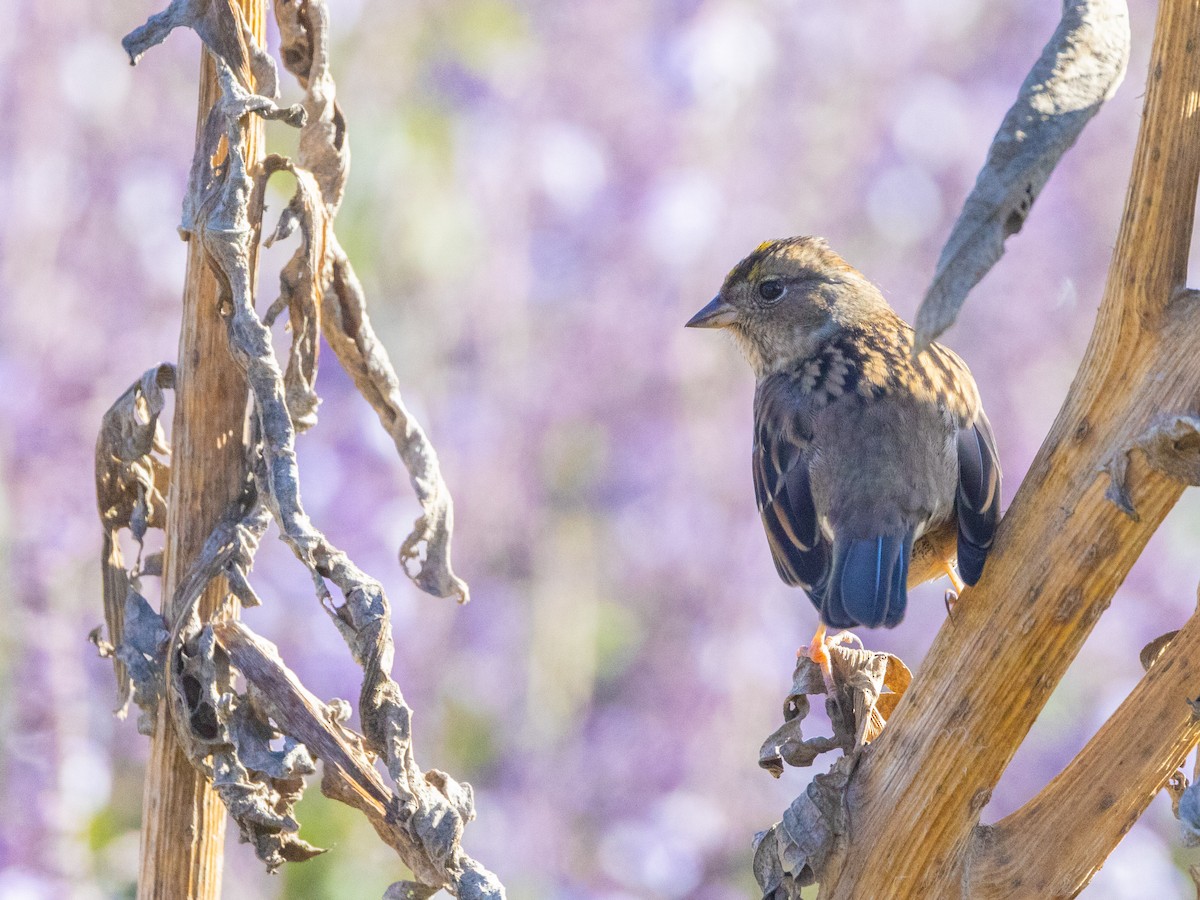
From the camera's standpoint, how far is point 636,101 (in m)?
4.79

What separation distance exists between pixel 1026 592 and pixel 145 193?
3175 millimetres

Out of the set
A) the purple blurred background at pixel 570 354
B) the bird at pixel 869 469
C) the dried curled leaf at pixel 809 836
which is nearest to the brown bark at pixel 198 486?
the dried curled leaf at pixel 809 836

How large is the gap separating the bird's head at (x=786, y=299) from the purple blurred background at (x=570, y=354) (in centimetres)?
87

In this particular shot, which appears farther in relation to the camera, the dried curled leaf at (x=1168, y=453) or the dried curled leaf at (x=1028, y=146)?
the dried curled leaf at (x=1168, y=453)

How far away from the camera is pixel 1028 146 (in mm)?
1278

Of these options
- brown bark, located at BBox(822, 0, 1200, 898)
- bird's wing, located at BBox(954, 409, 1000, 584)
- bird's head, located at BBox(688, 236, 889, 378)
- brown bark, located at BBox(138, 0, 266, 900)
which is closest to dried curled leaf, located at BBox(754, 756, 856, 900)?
brown bark, located at BBox(822, 0, 1200, 898)

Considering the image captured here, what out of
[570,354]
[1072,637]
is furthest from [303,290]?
[570,354]

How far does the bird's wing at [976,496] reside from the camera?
178 cm

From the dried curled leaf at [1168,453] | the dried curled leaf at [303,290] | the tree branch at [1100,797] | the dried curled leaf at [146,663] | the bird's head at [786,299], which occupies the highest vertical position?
the bird's head at [786,299]

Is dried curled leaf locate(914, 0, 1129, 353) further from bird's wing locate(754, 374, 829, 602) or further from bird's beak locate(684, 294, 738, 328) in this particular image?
bird's beak locate(684, 294, 738, 328)

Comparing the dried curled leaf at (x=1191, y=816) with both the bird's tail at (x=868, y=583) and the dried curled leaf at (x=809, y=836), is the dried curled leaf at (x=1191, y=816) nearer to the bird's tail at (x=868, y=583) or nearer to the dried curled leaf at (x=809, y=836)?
the dried curled leaf at (x=809, y=836)

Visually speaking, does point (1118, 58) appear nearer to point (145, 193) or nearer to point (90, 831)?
point (90, 831)

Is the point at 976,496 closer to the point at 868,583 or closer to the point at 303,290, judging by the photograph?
the point at 868,583

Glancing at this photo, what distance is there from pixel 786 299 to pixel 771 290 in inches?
1.9
